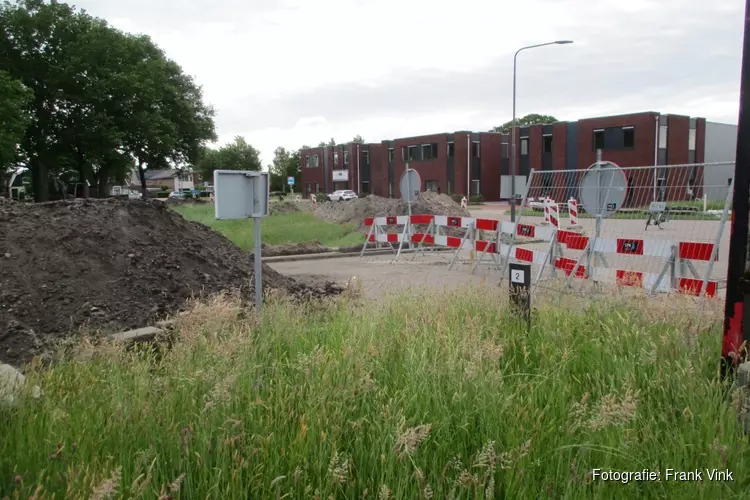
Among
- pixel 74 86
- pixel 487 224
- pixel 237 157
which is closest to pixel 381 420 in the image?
pixel 487 224

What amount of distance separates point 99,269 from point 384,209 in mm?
20335

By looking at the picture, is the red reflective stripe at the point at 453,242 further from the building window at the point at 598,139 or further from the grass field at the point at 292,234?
the building window at the point at 598,139

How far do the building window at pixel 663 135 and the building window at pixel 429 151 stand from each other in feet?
82.6

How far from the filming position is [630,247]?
32.2 ft

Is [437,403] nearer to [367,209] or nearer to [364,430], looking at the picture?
[364,430]

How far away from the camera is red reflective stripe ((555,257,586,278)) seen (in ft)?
35.3

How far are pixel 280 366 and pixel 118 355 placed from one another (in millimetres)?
1089

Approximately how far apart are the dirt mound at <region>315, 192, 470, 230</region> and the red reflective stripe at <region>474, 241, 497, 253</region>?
394 inches

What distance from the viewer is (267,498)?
273 centimetres

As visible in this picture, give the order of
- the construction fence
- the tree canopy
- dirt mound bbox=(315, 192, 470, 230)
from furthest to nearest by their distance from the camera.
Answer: the tree canopy < dirt mound bbox=(315, 192, 470, 230) < the construction fence

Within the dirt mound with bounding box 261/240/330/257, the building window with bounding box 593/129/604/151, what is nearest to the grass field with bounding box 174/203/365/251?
the dirt mound with bounding box 261/240/330/257

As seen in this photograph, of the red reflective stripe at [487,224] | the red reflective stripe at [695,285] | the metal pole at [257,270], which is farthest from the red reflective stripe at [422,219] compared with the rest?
the metal pole at [257,270]

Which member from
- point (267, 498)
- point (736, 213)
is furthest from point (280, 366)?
point (736, 213)

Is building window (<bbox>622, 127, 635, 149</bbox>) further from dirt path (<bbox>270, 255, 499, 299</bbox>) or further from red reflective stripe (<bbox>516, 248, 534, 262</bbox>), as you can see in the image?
red reflective stripe (<bbox>516, 248, 534, 262</bbox>)
